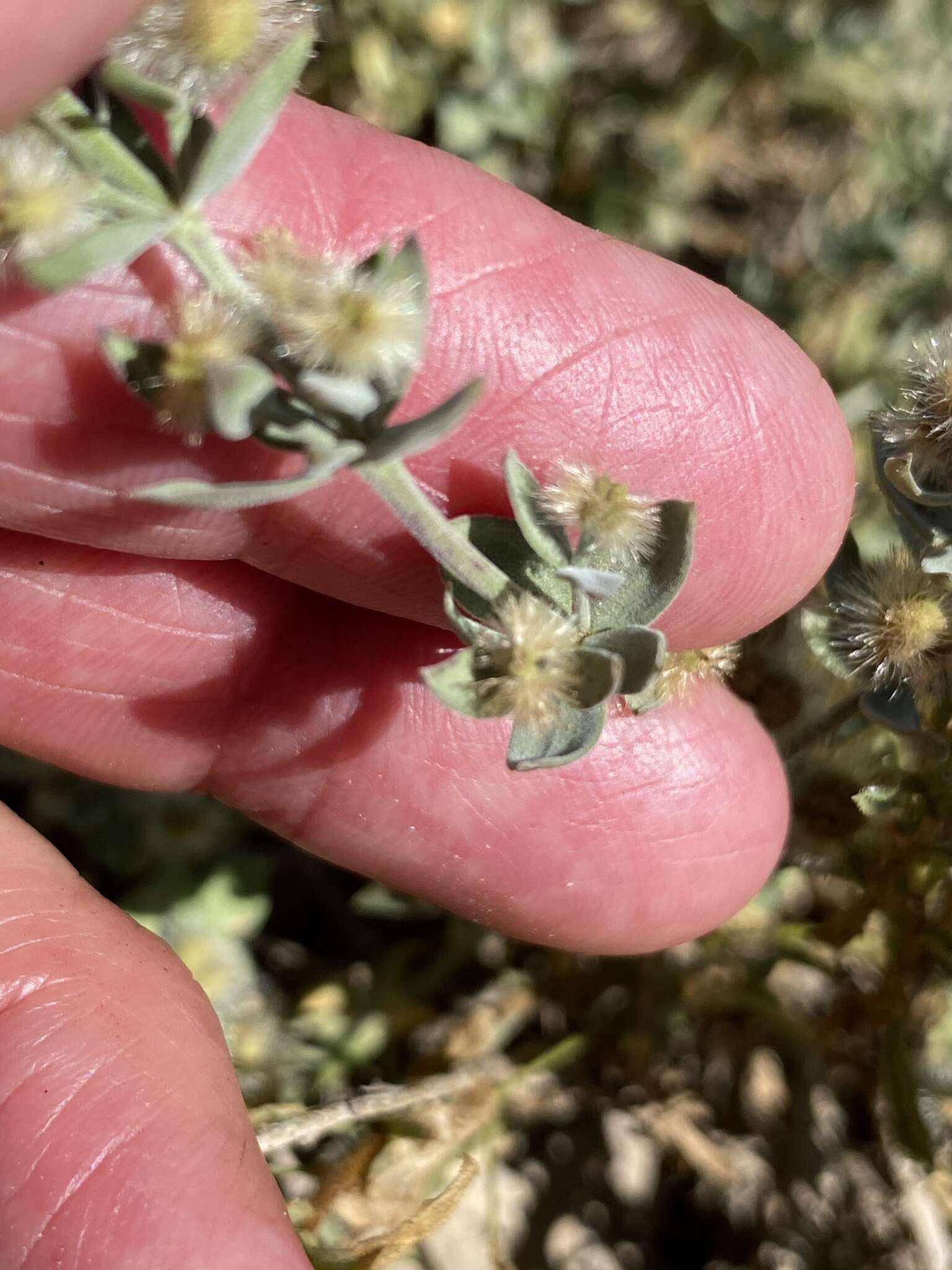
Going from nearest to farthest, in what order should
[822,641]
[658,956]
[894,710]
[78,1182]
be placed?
[78,1182], [894,710], [822,641], [658,956]

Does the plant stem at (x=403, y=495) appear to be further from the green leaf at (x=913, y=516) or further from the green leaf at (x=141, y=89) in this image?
the green leaf at (x=913, y=516)

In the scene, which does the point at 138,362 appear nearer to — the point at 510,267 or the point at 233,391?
the point at 233,391

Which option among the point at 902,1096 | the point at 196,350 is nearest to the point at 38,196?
the point at 196,350

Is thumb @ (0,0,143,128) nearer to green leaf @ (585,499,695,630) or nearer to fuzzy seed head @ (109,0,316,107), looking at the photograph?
fuzzy seed head @ (109,0,316,107)

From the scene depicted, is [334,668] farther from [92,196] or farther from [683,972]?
[683,972]

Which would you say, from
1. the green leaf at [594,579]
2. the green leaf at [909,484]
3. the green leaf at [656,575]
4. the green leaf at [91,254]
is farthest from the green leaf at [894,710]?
the green leaf at [91,254]
